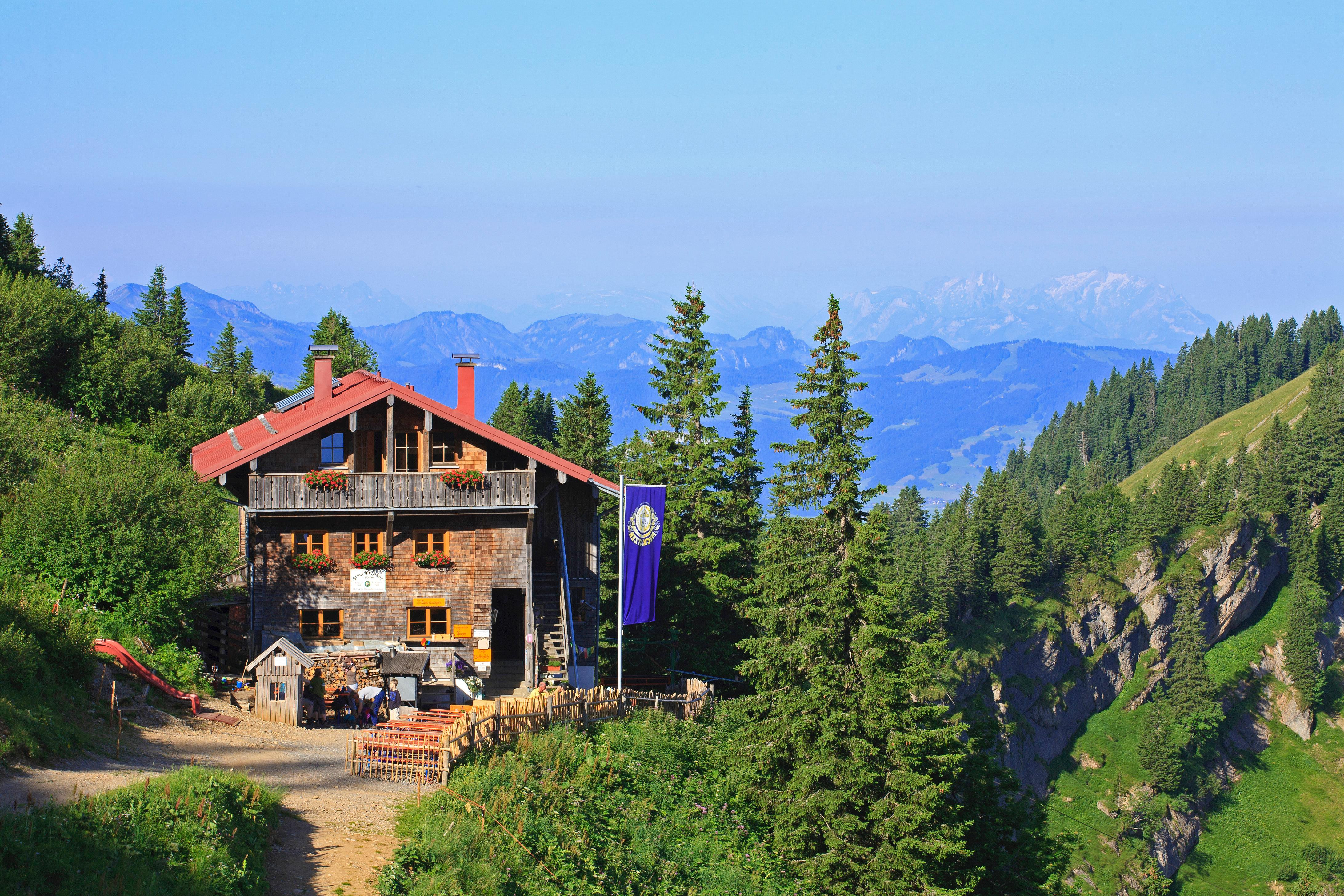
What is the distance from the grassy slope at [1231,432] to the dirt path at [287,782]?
158140 mm

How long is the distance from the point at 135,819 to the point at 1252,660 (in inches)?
5605

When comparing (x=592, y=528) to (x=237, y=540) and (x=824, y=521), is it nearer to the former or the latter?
(x=824, y=521)

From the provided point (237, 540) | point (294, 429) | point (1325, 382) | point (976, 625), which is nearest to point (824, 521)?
point (294, 429)

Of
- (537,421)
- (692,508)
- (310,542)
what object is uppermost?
(537,421)

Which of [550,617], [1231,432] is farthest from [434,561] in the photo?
[1231,432]

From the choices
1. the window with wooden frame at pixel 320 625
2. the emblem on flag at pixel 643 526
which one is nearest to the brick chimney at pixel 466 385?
the emblem on flag at pixel 643 526

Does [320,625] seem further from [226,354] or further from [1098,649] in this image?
[1098,649]

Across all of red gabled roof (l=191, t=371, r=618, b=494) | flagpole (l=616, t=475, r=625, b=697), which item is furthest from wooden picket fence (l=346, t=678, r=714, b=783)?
red gabled roof (l=191, t=371, r=618, b=494)

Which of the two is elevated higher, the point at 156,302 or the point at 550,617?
the point at 156,302

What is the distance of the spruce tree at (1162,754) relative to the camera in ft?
350

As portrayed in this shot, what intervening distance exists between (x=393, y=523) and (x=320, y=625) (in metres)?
3.65

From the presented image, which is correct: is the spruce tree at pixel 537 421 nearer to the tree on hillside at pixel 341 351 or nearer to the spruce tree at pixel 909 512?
the tree on hillside at pixel 341 351

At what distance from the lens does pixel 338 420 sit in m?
31.8

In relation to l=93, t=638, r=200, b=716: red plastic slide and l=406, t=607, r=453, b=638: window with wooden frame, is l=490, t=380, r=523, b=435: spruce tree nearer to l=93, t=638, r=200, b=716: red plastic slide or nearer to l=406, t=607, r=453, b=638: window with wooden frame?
l=406, t=607, r=453, b=638: window with wooden frame
